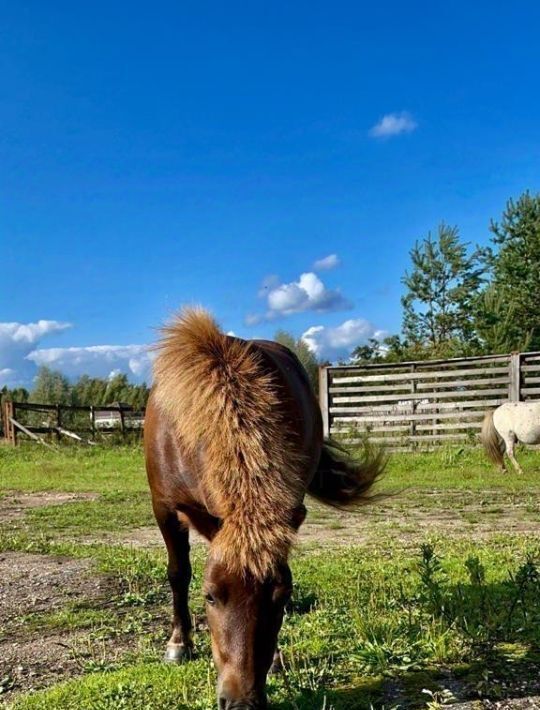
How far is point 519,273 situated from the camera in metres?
26.2

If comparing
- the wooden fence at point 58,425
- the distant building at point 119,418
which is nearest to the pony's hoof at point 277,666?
the wooden fence at point 58,425

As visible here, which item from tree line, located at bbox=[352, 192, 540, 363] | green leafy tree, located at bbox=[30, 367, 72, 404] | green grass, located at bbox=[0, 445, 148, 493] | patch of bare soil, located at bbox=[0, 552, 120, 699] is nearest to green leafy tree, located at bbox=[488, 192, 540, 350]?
tree line, located at bbox=[352, 192, 540, 363]

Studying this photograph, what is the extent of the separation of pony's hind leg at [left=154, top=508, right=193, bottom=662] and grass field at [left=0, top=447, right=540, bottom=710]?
101 mm

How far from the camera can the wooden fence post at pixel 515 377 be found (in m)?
13.8

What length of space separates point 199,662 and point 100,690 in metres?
0.56

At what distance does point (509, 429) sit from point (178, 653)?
33.4ft

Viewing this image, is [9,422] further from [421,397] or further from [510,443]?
[510,443]

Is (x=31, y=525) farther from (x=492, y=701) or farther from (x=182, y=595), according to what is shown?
(x=492, y=701)

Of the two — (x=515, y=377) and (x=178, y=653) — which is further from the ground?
(x=515, y=377)

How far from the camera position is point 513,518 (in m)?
7.43

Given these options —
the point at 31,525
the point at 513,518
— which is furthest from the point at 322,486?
the point at 31,525

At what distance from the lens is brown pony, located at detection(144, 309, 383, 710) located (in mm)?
2133

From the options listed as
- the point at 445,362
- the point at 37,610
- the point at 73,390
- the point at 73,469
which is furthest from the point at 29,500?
the point at 73,390

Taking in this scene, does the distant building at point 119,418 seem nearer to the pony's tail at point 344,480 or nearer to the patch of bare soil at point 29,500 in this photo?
the patch of bare soil at point 29,500
